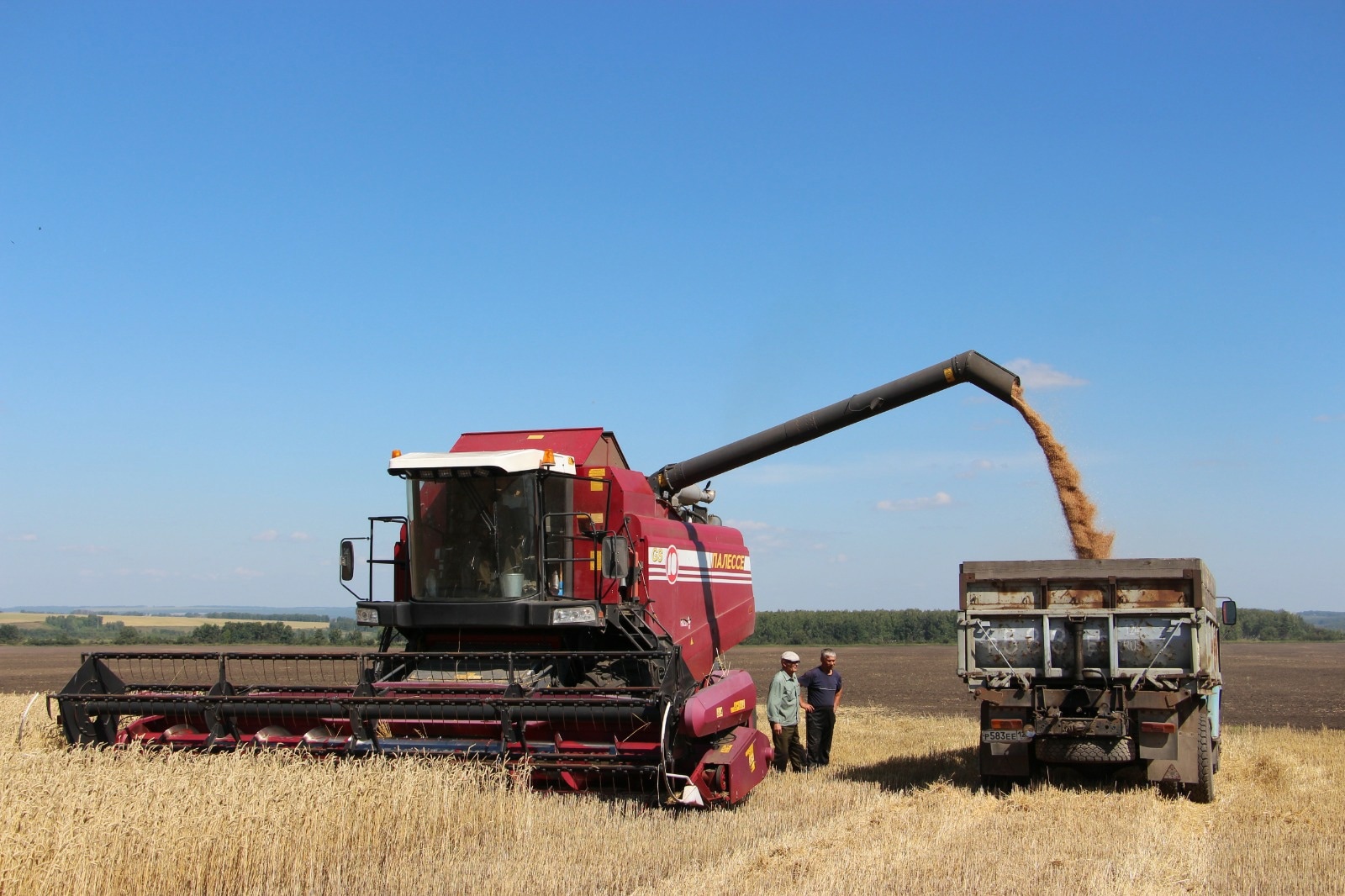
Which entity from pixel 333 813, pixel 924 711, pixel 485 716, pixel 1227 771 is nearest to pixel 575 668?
pixel 485 716

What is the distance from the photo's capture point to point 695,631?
11906 millimetres

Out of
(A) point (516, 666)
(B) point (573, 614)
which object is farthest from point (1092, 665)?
(A) point (516, 666)

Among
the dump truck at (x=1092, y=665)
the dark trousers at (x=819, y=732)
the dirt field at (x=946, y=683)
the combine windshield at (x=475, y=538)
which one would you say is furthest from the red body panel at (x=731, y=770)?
the dirt field at (x=946, y=683)

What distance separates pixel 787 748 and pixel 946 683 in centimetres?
1645

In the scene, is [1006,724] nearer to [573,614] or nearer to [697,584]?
[573,614]

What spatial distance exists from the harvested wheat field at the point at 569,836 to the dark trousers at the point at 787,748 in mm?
2049

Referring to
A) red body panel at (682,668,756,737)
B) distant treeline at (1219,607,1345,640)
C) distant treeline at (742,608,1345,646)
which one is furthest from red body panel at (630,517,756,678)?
distant treeline at (1219,607,1345,640)

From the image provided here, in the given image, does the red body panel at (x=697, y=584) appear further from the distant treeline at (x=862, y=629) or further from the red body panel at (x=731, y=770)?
the distant treeline at (x=862, y=629)

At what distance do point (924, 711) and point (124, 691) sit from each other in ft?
39.9

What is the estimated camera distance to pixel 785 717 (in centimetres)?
1162

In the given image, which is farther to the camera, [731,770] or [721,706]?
[721,706]

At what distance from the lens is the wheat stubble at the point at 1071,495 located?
11.6m

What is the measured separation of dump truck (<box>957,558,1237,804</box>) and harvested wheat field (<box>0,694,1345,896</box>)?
32 cm

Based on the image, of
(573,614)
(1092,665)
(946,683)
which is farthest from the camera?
(946,683)
